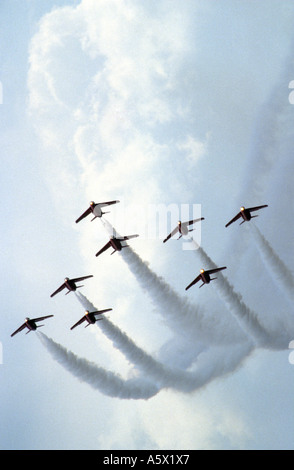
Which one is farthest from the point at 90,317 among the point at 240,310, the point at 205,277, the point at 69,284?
the point at 240,310

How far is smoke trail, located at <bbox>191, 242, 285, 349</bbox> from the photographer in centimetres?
13600

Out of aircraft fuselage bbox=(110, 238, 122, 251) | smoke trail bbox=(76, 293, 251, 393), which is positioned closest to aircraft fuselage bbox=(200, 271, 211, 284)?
aircraft fuselage bbox=(110, 238, 122, 251)

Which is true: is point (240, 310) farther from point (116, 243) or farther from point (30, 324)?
point (30, 324)

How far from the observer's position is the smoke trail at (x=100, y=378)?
140750 millimetres

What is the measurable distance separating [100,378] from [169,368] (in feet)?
43.0

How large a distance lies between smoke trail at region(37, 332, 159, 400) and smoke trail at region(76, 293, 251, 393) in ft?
9.61

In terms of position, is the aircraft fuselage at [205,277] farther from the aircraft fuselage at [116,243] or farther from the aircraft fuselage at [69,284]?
the aircraft fuselage at [69,284]

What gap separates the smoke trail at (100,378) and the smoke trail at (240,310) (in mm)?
20655

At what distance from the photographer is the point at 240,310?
137m

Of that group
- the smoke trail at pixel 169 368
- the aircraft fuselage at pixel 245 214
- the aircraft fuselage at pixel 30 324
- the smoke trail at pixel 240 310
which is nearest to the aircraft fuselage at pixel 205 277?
the smoke trail at pixel 240 310

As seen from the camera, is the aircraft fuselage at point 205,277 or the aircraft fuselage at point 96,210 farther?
the aircraft fuselage at point 96,210
